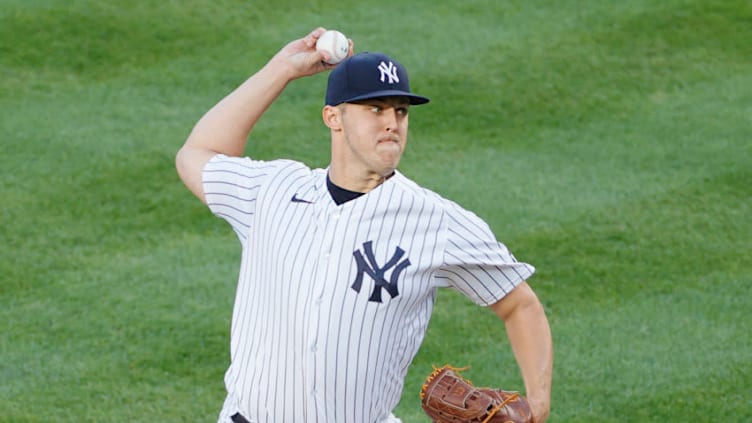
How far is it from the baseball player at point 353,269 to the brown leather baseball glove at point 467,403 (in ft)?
0.22

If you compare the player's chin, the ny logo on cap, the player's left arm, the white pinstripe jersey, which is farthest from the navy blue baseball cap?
the player's left arm

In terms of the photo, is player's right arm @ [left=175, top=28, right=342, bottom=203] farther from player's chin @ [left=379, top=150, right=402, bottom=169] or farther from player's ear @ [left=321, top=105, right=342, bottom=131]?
player's chin @ [left=379, top=150, right=402, bottom=169]

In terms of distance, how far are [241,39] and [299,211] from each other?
6.36 metres

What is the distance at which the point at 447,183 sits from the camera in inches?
317

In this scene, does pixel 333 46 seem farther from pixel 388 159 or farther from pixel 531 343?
pixel 531 343

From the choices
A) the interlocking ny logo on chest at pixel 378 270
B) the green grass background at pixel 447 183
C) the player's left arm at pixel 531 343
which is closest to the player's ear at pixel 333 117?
the interlocking ny logo on chest at pixel 378 270

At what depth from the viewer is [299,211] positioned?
146 inches

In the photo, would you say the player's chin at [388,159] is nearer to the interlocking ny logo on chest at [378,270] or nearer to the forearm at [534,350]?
the interlocking ny logo on chest at [378,270]

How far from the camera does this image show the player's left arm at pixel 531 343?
366 cm

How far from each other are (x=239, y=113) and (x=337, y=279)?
0.68 metres

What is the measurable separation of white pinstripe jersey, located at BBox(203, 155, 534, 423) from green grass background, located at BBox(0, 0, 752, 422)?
2236 millimetres

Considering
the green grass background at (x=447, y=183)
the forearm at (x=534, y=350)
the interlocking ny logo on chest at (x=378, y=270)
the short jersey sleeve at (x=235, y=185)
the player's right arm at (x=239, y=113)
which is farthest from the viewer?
the green grass background at (x=447, y=183)

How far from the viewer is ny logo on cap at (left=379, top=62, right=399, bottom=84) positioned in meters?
3.62

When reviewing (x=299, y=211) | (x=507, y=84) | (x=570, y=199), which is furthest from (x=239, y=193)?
(x=507, y=84)
